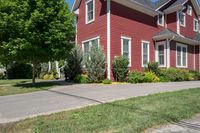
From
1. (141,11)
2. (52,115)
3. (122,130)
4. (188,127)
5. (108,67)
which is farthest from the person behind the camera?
(141,11)

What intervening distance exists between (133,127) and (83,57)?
13.0m

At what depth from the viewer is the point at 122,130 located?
5.71 metres

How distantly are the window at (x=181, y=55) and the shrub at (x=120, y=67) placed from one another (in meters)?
7.49

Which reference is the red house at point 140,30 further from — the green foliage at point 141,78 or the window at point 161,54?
the green foliage at point 141,78

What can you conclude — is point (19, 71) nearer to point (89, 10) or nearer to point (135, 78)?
point (89, 10)

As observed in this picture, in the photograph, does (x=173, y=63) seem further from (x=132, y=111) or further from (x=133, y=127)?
(x=133, y=127)

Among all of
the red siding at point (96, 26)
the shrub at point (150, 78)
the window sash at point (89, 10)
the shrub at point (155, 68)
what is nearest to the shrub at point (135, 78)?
the shrub at point (150, 78)

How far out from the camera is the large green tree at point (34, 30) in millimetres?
13484

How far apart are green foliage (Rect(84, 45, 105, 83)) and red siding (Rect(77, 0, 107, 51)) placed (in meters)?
1.37

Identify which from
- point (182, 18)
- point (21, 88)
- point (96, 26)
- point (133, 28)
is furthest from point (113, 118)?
point (182, 18)

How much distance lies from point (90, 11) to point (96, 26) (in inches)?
74.1

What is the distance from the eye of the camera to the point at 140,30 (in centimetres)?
2022

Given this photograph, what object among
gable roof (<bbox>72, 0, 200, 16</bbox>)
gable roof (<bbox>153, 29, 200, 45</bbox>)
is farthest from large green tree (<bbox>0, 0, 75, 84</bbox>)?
gable roof (<bbox>153, 29, 200, 45</bbox>)

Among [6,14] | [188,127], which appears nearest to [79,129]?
[188,127]
